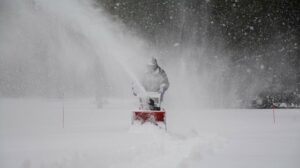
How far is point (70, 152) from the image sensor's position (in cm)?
550

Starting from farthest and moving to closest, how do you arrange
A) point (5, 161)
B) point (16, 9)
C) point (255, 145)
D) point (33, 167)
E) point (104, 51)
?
point (16, 9) < point (104, 51) < point (255, 145) < point (5, 161) < point (33, 167)

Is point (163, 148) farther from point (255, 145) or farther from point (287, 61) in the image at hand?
point (287, 61)

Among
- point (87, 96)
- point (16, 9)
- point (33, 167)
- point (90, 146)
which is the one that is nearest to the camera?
point (33, 167)

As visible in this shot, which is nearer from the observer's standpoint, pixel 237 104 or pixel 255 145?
pixel 255 145

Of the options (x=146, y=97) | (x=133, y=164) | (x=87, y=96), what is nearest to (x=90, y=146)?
(x=133, y=164)

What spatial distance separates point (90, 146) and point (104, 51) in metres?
5.94

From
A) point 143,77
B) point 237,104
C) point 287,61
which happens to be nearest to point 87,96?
point 237,104

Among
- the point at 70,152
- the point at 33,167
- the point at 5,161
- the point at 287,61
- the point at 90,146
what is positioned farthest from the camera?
the point at 287,61

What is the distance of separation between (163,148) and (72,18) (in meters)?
7.42

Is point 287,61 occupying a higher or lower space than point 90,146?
higher

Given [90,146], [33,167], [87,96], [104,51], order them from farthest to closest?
[87,96] → [104,51] → [90,146] → [33,167]

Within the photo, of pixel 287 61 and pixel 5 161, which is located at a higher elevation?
pixel 287 61

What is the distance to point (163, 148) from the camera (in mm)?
6395

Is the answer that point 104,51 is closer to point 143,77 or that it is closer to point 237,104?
point 143,77
